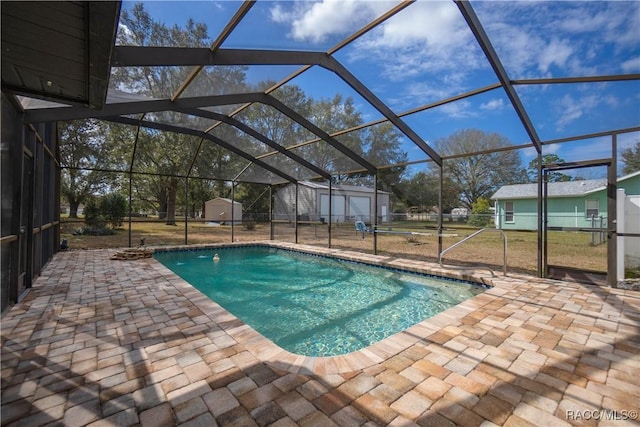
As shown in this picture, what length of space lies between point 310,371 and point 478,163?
23.0 ft

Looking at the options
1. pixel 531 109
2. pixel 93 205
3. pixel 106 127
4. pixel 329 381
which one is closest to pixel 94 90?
pixel 329 381

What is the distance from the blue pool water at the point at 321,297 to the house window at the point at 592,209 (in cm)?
211

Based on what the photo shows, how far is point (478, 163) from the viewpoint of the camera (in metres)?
7.17

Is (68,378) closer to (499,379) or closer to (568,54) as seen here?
(499,379)

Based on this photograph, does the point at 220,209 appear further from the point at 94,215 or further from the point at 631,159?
the point at 631,159

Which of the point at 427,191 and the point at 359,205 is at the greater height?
the point at 427,191

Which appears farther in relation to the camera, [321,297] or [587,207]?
[321,297]

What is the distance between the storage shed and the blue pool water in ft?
26.7

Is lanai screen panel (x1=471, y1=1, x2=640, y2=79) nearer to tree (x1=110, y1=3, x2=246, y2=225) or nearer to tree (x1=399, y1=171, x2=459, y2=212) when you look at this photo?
tree (x1=110, y1=3, x2=246, y2=225)

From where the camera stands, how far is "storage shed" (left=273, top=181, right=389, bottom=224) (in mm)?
16078

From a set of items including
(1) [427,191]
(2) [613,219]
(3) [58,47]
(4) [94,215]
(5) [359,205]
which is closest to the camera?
(3) [58,47]

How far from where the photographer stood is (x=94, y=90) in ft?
7.38

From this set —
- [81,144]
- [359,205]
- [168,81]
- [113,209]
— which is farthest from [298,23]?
[359,205]

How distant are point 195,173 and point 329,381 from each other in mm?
9026
